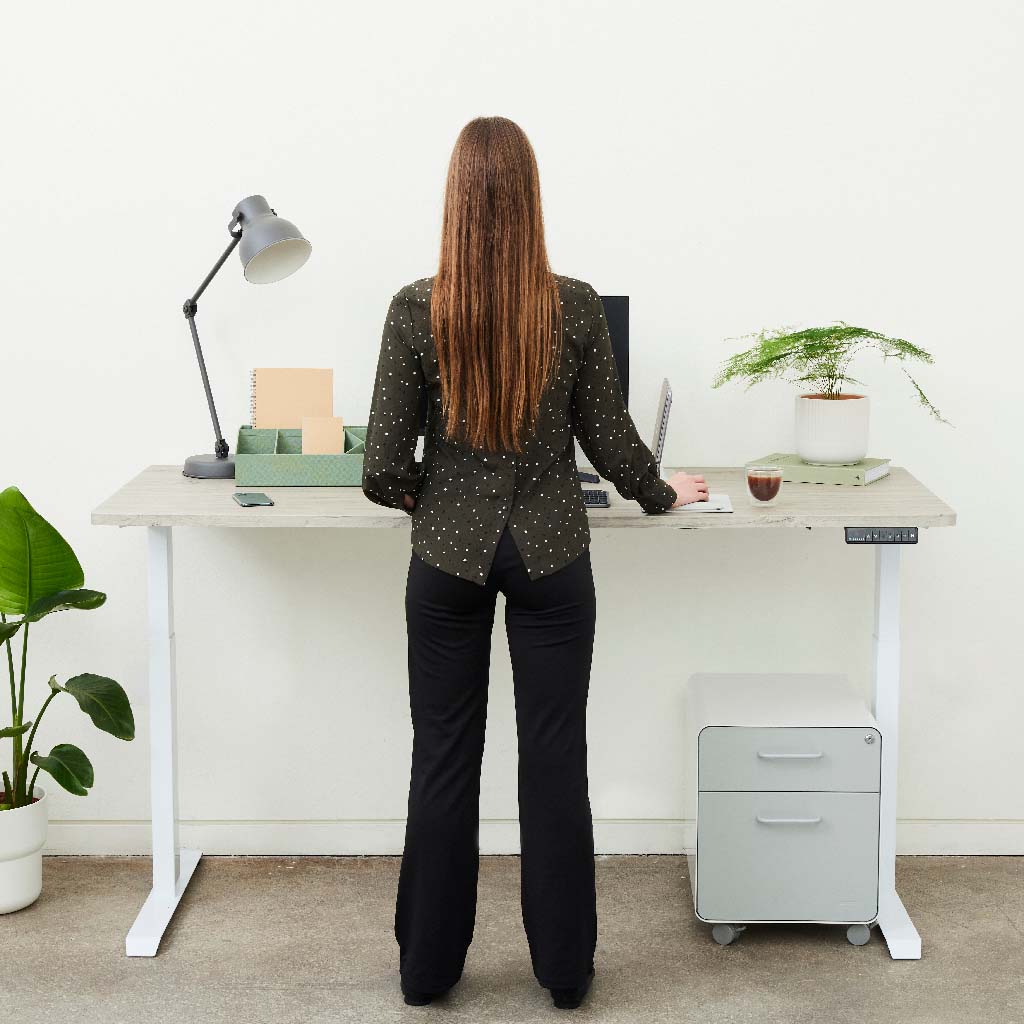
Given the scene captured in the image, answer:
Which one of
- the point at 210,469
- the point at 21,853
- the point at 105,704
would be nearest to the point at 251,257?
the point at 210,469

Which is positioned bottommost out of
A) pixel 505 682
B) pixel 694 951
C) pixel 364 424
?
pixel 694 951

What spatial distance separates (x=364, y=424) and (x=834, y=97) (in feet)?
4.10

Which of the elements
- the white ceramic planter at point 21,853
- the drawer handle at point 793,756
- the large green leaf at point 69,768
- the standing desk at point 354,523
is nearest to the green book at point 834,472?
the standing desk at point 354,523

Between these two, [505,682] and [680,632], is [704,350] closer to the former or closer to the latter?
[680,632]

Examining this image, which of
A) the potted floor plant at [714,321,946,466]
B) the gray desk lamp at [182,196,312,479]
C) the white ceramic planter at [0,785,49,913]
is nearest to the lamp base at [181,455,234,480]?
the gray desk lamp at [182,196,312,479]

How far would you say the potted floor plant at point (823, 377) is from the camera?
9.09ft

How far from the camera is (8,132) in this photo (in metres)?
2.91

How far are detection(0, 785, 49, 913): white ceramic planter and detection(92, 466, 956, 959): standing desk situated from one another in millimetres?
255

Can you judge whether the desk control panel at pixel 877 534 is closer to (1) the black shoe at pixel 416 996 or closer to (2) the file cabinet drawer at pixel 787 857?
(2) the file cabinet drawer at pixel 787 857

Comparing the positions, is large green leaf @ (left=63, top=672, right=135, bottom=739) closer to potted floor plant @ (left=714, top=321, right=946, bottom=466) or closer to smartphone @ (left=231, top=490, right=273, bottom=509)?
smartphone @ (left=231, top=490, right=273, bottom=509)

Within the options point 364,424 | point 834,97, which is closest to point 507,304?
point 364,424

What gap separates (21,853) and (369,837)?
77 cm

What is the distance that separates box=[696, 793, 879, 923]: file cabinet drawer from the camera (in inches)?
103

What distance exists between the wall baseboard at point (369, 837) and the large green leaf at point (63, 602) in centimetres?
68
